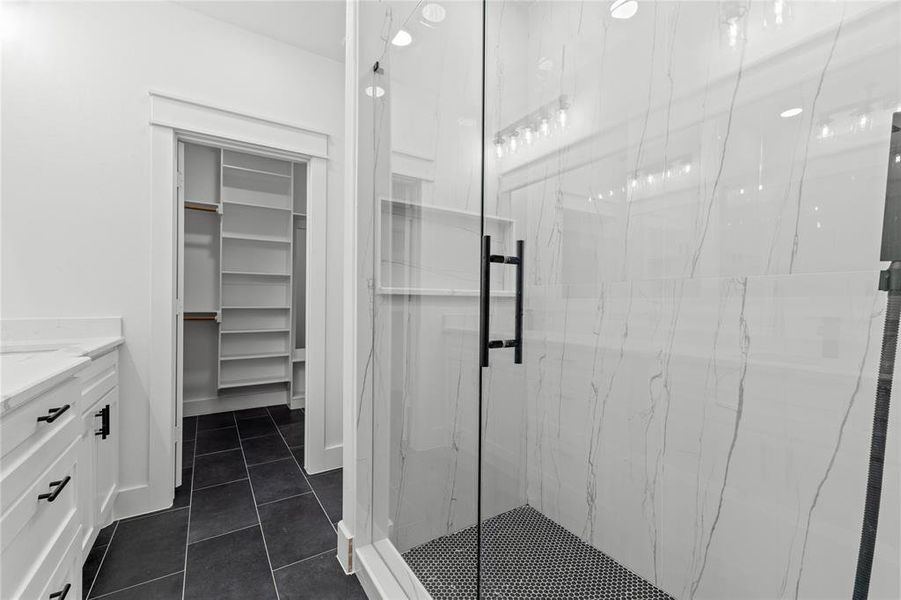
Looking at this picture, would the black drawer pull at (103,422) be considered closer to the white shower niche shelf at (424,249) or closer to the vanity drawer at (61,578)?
the vanity drawer at (61,578)

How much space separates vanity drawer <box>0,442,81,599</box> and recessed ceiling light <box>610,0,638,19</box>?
8.24 ft

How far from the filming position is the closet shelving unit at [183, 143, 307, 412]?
3.51m

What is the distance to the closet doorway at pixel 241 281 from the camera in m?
3.51

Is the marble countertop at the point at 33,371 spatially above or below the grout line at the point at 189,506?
above

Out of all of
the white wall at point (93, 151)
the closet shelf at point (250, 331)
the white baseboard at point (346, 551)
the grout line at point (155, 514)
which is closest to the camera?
the white baseboard at point (346, 551)

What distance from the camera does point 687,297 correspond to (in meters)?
1.49

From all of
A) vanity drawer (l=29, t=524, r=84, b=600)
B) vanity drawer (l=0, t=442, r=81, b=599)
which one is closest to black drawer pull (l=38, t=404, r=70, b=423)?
vanity drawer (l=0, t=442, r=81, b=599)

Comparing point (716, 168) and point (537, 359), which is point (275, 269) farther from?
point (716, 168)

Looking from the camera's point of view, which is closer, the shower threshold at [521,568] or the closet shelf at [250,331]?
the shower threshold at [521,568]

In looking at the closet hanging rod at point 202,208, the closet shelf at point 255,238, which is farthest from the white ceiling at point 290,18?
the closet shelf at point 255,238

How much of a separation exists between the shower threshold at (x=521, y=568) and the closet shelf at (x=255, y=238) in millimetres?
3135

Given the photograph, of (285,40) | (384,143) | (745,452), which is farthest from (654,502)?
(285,40)

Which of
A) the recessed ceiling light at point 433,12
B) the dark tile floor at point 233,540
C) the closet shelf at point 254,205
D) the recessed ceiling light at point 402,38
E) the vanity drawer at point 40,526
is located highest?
the recessed ceiling light at point 433,12

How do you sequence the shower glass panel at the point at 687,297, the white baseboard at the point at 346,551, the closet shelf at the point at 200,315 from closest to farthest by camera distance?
the shower glass panel at the point at 687,297, the white baseboard at the point at 346,551, the closet shelf at the point at 200,315
